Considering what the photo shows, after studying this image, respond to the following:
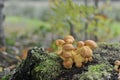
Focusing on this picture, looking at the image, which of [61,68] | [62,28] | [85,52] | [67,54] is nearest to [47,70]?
[61,68]

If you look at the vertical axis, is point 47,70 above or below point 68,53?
below

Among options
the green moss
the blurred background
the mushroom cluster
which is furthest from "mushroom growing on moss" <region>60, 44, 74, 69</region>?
the blurred background

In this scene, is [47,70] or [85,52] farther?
[47,70]

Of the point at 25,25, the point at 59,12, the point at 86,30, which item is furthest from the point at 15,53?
the point at 25,25

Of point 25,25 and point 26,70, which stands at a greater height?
point 26,70

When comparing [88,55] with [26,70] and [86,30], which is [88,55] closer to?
[26,70]

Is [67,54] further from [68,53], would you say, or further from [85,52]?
[85,52]

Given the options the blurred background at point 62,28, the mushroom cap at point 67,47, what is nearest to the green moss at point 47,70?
the mushroom cap at point 67,47

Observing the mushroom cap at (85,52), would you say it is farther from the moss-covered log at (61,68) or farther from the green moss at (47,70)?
the green moss at (47,70)
